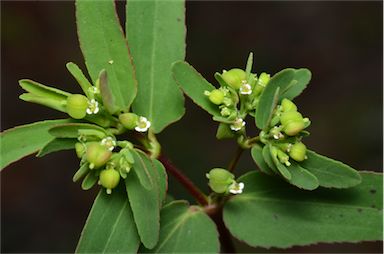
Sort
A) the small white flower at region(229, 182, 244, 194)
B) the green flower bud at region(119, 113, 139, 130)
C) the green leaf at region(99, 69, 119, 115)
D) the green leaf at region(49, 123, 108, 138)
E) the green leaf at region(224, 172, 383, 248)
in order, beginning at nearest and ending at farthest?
1. the green leaf at region(99, 69, 119, 115)
2. the green leaf at region(49, 123, 108, 138)
3. the green flower bud at region(119, 113, 139, 130)
4. the small white flower at region(229, 182, 244, 194)
5. the green leaf at region(224, 172, 383, 248)

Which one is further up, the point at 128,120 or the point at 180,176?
the point at 128,120

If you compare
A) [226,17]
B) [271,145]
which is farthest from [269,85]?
[226,17]

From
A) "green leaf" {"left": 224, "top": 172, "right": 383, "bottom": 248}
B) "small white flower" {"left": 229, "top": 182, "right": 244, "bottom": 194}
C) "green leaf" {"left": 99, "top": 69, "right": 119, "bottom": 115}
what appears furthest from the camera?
"green leaf" {"left": 224, "top": 172, "right": 383, "bottom": 248}

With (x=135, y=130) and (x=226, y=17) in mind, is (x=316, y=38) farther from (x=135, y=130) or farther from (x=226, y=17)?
(x=135, y=130)

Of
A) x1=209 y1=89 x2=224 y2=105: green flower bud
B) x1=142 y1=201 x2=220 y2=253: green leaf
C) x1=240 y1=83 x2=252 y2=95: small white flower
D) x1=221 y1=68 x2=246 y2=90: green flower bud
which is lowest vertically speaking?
x1=142 y1=201 x2=220 y2=253: green leaf

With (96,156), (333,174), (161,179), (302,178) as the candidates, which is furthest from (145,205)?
(333,174)

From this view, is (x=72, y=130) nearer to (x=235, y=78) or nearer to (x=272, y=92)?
(x=235, y=78)

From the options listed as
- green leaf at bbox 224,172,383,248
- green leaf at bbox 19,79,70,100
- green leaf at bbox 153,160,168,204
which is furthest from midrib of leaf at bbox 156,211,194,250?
green leaf at bbox 19,79,70,100

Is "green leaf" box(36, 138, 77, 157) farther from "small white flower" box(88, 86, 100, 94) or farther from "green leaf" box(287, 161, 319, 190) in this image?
"green leaf" box(287, 161, 319, 190)
